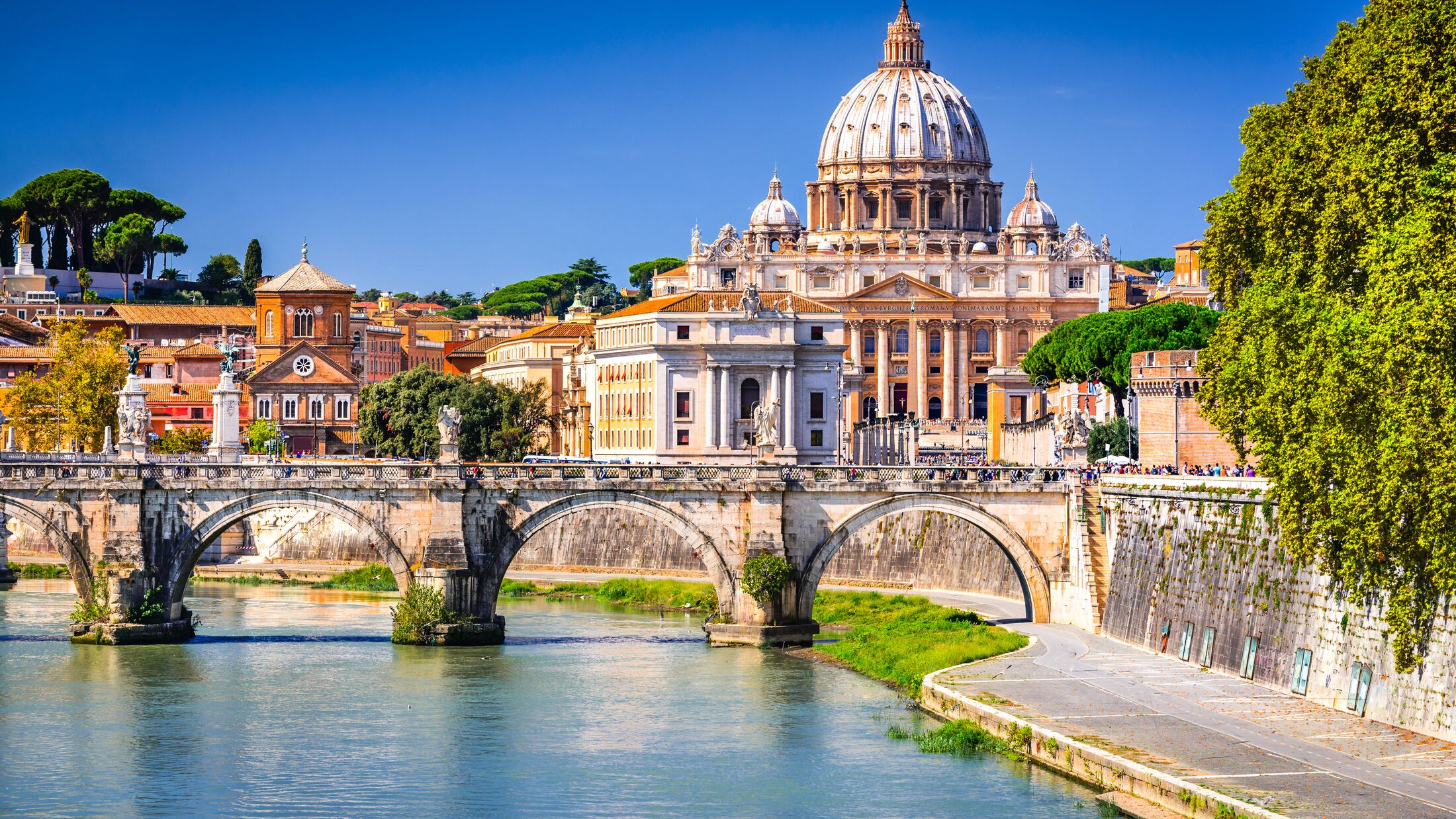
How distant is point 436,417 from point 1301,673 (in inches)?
2488

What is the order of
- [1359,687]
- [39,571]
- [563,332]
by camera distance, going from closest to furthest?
[1359,687]
[39,571]
[563,332]

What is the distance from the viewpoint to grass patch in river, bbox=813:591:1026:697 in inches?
1709

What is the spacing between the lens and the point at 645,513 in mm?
50344

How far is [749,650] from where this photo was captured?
48.7 meters

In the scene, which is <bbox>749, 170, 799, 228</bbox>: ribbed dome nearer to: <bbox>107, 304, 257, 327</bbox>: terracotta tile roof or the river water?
<bbox>107, 304, 257, 327</bbox>: terracotta tile roof

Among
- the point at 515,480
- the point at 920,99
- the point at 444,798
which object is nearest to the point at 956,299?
the point at 920,99

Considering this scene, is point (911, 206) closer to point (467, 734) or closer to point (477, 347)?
point (477, 347)

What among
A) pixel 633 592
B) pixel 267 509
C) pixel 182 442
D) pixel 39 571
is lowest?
pixel 633 592

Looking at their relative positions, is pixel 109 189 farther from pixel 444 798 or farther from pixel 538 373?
pixel 444 798

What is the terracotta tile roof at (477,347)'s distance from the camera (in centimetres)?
14412

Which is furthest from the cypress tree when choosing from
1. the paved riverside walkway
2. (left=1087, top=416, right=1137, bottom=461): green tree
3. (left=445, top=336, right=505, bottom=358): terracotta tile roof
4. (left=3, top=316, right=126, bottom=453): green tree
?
the paved riverside walkway

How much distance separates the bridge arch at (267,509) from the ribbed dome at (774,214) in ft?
352

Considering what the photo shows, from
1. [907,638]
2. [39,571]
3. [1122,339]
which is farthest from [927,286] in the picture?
[907,638]

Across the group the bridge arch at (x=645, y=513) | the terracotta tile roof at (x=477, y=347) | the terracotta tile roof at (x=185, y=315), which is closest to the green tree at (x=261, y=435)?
the terracotta tile roof at (x=185, y=315)
